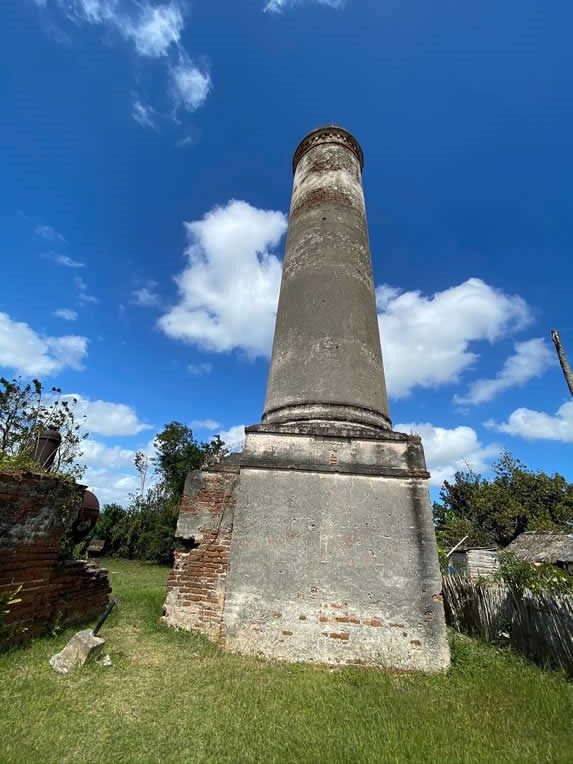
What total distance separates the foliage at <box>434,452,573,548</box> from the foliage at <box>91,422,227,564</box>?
17644mm

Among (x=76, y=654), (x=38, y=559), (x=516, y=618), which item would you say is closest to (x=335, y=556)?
(x=516, y=618)

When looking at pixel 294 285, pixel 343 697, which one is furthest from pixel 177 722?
pixel 294 285

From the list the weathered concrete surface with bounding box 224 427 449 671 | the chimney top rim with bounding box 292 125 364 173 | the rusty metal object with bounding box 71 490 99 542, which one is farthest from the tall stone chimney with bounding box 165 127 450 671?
the chimney top rim with bounding box 292 125 364 173

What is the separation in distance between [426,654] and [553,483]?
29200mm

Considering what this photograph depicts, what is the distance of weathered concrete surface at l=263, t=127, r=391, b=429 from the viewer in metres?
5.89

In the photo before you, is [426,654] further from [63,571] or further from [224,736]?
[63,571]

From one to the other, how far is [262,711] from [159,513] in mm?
22444

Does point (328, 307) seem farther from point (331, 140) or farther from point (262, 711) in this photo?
point (262, 711)

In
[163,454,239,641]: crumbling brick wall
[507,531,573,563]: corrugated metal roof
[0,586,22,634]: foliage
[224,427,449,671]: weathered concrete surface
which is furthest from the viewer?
[507,531,573,563]: corrugated metal roof

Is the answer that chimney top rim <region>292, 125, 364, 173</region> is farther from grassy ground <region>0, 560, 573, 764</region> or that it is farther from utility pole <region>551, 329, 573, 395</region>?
grassy ground <region>0, 560, 573, 764</region>

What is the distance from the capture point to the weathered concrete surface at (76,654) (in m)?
3.78

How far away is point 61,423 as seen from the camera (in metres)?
11.6

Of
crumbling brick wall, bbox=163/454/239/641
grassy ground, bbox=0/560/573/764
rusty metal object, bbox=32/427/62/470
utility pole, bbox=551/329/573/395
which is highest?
utility pole, bbox=551/329/573/395

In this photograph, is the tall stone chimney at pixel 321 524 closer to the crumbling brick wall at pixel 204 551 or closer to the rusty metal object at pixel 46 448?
the crumbling brick wall at pixel 204 551
